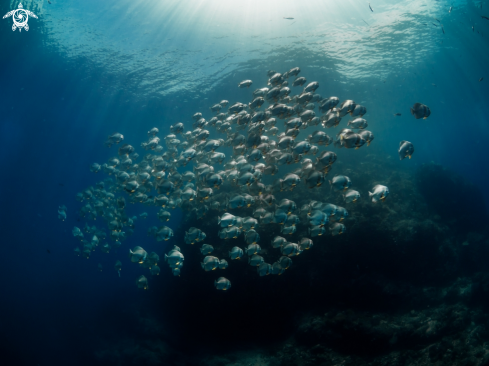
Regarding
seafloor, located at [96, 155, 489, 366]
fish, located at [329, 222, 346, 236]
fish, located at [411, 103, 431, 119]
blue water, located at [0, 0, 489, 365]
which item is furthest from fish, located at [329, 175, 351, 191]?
blue water, located at [0, 0, 489, 365]

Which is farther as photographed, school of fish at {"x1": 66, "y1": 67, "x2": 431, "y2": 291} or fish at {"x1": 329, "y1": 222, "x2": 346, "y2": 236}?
fish at {"x1": 329, "y1": 222, "x2": 346, "y2": 236}

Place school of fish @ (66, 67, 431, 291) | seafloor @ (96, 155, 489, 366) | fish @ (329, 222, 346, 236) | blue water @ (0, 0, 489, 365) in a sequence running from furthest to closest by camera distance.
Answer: blue water @ (0, 0, 489, 365)
seafloor @ (96, 155, 489, 366)
fish @ (329, 222, 346, 236)
school of fish @ (66, 67, 431, 291)

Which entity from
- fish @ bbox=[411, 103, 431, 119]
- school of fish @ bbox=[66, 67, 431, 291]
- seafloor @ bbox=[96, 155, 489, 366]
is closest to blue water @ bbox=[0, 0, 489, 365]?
seafloor @ bbox=[96, 155, 489, 366]

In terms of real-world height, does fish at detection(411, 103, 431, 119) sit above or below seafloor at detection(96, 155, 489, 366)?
above

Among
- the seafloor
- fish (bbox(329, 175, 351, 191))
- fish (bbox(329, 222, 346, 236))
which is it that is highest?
fish (bbox(329, 175, 351, 191))

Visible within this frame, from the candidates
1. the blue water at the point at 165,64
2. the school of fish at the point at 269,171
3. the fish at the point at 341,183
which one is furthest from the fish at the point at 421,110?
the blue water at the point at 165,64

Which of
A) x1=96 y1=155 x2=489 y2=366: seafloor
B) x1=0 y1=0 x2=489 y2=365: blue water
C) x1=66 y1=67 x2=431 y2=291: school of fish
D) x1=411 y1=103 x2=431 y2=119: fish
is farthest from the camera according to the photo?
x1=0 y1=0 x2=489 y2=365: blue water

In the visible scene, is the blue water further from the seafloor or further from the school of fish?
the school of fish

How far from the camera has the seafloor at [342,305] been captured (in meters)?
9.13

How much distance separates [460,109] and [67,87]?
65.0m

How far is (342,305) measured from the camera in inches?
419

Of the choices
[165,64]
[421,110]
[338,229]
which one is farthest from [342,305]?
[165,64]

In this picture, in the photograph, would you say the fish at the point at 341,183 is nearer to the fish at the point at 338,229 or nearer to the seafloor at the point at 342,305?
the fish at the point at 338,229

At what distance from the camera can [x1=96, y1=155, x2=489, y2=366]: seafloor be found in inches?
360
